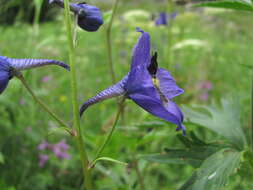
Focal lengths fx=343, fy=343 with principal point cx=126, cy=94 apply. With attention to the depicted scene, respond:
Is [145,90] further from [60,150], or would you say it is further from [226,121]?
[60,150]

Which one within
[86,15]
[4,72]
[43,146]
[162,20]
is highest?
[86,15]

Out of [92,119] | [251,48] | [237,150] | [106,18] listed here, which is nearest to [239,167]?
[237,150]

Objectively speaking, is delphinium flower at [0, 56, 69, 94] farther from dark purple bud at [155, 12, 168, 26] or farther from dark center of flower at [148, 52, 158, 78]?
dark purple bud at [155, 12, 168, 26]

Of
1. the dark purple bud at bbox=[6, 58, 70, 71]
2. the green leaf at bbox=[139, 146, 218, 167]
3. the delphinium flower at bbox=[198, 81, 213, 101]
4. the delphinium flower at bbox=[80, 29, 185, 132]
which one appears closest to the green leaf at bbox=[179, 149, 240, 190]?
the green leaf at bbox=[139, 146, 218, 167]

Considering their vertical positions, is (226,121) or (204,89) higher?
(226,121)

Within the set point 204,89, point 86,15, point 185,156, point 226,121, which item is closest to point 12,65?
point 86,15
